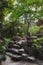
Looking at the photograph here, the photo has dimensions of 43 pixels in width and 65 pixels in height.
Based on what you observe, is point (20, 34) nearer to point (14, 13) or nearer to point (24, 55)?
point (24, 55)

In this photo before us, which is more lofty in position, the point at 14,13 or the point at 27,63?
the point at 14,13

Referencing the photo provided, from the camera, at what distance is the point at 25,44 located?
23.4 ft

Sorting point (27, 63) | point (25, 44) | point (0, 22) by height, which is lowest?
point (27, 63)

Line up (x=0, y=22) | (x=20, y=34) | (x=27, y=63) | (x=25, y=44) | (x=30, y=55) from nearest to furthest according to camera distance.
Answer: (x=27, y=63), (x=30, y=55), (x=25, y=44), (x=0, y=22), (x=20, y=34)

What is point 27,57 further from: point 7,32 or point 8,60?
point 7,32

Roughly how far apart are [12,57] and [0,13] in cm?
302

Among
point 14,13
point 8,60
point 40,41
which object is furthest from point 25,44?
point 14,13

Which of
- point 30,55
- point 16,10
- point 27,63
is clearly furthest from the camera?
point 30,55

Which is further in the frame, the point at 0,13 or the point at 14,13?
the point at 0,13

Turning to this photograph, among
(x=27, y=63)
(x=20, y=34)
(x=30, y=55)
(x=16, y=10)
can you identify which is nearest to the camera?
(x=16, y=10)

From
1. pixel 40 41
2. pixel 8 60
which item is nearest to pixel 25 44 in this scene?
pixel 40 41

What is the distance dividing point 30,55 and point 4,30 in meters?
2.87

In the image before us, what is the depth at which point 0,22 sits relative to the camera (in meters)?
9.09

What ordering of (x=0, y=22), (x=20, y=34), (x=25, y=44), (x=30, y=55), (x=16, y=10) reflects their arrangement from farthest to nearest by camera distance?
(x=20, y=34)
(x=0, y=22)
(x=25, y=44)
(x=30, y=55)
(x=16, y=10)
